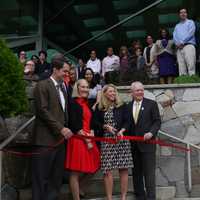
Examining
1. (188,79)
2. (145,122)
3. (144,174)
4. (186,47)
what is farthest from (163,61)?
(144,174)

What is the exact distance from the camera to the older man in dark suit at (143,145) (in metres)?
7.14

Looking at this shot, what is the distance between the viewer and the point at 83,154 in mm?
7047

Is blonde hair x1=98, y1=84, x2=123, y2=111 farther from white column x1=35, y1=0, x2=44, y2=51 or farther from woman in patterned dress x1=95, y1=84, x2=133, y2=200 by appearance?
white column x1=35, y1=0, x2=44, y2=51

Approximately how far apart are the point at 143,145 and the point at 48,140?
1.37 meters

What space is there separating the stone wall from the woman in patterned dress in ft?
5.06

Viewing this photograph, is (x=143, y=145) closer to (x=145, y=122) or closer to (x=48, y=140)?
(x=145, y=122)

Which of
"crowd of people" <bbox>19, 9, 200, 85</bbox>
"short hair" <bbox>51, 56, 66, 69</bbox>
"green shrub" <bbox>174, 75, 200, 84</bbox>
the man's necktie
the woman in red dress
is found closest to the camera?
"short hair" <bbox>51, 56, 66, 69</bbox>

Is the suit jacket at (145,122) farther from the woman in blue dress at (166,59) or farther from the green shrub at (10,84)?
the woman in blue dress at (166,59)

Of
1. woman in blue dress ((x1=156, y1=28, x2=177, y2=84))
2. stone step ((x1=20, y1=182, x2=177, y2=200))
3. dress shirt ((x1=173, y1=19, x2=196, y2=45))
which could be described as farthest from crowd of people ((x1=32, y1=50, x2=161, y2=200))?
dress shirt ((x1=173, y1=19, x2=196, y2=45))

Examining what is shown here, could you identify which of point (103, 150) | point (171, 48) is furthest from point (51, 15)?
point (103, 150)

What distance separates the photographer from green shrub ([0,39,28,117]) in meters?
6.51

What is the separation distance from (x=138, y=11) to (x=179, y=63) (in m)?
6.71

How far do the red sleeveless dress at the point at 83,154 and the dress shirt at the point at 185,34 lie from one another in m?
3.83

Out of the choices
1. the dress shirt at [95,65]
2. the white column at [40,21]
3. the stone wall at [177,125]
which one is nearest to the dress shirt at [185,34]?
the stone wall at [177,125]
